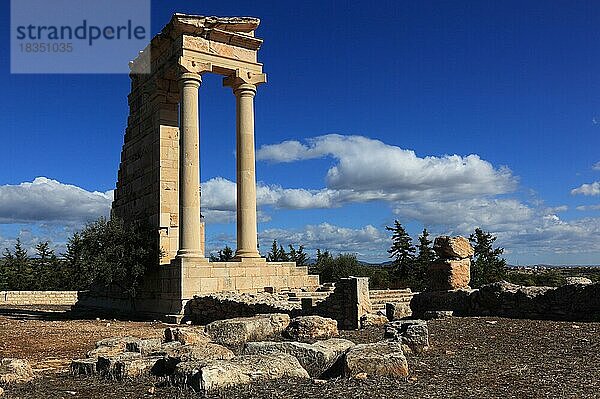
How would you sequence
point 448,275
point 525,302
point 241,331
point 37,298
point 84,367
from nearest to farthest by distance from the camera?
point 84,367, point 241,331, point 525,302, point 448,275, point 37,298

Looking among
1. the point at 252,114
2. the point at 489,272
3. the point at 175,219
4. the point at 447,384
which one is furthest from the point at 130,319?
the point at 489,272

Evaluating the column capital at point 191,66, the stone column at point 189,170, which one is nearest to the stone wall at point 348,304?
the stone column at point 189,170

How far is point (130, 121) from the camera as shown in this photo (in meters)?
27.9

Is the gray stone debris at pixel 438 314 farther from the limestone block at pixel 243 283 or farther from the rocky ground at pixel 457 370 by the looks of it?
the limestone block at pixel 243 283

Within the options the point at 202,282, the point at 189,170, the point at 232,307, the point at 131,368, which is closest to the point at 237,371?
the point at 131,368

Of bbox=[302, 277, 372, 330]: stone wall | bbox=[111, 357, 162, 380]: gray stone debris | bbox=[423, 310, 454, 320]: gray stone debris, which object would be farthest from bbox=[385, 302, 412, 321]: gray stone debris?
bbox=[111, 357, 162, 380]: gray stone debris

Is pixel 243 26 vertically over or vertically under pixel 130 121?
over

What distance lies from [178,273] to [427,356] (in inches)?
519

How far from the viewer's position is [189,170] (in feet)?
72.7

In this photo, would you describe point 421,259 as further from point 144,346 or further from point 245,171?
point 144,346

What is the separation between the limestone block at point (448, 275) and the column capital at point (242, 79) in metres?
11.1

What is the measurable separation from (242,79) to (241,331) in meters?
14.1

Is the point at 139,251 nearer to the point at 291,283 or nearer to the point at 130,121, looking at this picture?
the point at 291,283

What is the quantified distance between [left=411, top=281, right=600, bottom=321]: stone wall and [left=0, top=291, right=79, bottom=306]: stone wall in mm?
24666
